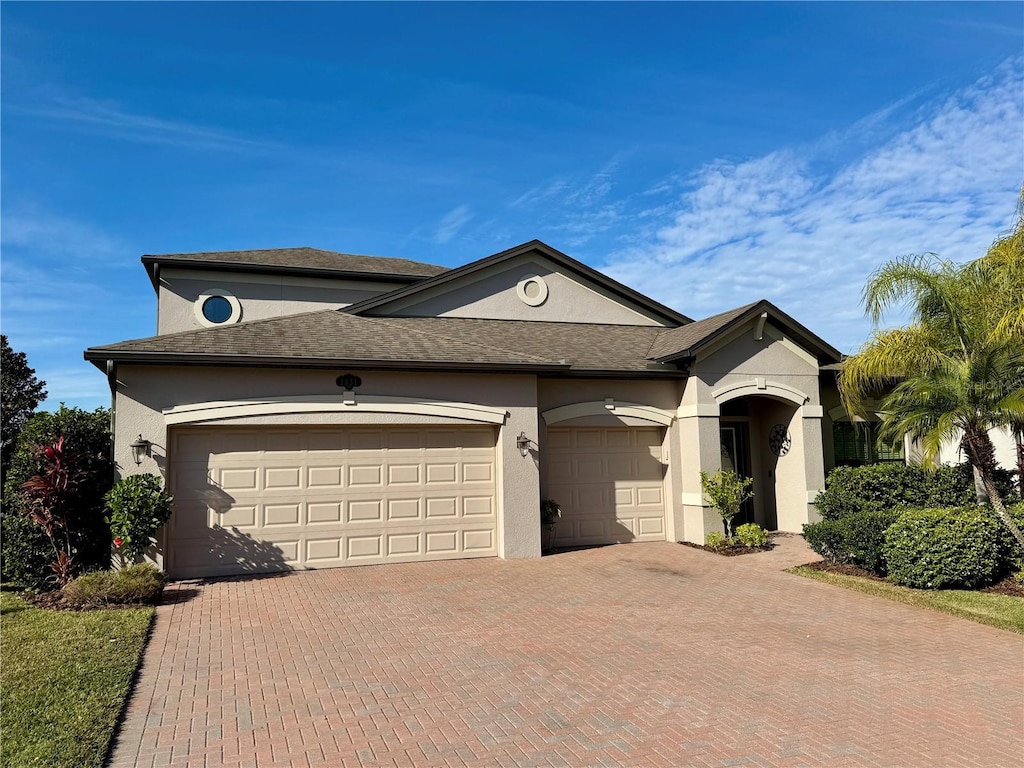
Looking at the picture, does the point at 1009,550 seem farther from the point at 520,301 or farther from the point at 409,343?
the point at 520,301

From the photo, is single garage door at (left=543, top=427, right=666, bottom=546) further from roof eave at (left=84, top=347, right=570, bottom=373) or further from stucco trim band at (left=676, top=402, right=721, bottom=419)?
roof eave at (left=84, top=347, right=570, bottom=373)

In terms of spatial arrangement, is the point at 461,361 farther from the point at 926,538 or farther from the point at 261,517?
the point at 926,538

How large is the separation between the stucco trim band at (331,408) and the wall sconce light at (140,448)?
17.7 inches

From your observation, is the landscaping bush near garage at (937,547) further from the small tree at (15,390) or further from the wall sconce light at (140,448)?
the small tree at (15,390)

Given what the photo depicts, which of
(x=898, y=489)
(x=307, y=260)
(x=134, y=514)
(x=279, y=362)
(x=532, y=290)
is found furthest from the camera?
(x=307, y=260)

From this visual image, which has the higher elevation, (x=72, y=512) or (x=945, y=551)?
(x=72, y=512)

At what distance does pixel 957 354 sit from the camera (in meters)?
11.3

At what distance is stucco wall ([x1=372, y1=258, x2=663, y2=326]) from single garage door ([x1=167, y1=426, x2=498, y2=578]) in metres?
4.84

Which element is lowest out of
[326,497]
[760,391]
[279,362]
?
[326,497]

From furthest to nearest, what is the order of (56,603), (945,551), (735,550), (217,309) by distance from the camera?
(217,309), (735,550), (945,551), (56,603)

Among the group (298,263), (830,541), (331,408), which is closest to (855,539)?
(830,541)

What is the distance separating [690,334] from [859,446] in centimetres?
536

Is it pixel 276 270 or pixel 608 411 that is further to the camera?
pixel 276 270

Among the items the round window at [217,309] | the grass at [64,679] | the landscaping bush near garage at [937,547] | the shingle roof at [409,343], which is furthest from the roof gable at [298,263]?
the landscaping bush near garage at [937,547]
